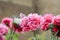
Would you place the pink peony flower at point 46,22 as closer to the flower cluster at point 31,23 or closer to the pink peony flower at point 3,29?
the flower cluster at point 31,23

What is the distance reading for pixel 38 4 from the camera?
4.33m

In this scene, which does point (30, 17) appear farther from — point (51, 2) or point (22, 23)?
point (51, 2)

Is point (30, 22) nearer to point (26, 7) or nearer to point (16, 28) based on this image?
point (16, 28)

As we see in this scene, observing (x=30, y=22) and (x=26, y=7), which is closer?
(x=30, y=22)

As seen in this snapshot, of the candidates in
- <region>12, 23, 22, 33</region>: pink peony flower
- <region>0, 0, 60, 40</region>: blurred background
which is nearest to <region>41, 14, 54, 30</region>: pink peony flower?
<region>12, 23, 22, 33</region>: pink peony flower

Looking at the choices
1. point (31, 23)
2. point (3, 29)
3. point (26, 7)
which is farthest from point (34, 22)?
point (26, 7)

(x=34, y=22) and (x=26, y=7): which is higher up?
(x=26, y=7)

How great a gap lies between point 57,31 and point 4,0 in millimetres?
2952

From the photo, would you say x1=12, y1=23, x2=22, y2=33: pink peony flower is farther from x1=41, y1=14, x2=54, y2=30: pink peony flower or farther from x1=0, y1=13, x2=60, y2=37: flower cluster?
x1=41, y1=14, x2=54, y2=30: pink peony flower

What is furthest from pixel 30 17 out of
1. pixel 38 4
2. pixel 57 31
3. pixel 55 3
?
pixel 38 4

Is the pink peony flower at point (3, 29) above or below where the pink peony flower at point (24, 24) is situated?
below

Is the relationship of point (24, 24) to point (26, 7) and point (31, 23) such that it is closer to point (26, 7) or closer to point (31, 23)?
point (31, 23)

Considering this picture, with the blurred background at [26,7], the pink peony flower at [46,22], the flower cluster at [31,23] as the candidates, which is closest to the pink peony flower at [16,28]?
the flower cluster at [31,23]

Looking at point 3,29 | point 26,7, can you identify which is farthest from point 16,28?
point 26,7
